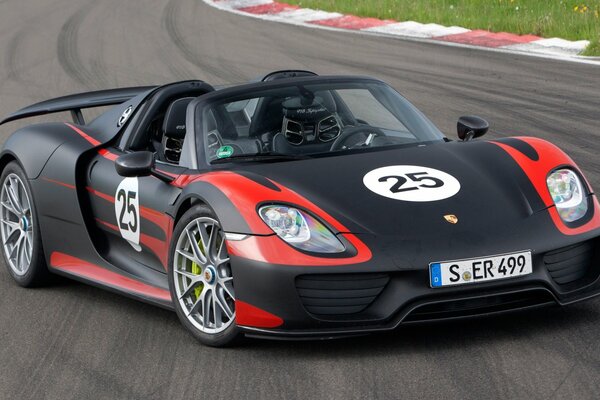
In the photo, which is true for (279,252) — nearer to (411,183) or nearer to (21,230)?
(411,183)

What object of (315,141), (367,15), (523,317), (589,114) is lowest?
(367,15)

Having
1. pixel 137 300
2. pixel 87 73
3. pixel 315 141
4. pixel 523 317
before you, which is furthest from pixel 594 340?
pixel 87 73

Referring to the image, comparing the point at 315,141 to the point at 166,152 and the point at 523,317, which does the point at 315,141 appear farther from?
the point at 523,317

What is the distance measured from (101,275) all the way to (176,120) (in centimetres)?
94

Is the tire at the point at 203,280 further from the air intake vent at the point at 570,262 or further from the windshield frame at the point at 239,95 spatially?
the air intake vent at the point at 570,262

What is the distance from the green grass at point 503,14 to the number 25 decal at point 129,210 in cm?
1046

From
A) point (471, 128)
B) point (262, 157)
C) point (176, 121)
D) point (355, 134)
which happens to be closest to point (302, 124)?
point (355, 134)

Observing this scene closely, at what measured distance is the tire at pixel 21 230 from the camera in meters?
7.60

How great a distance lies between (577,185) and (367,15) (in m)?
15.8

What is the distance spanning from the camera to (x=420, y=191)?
229 inches

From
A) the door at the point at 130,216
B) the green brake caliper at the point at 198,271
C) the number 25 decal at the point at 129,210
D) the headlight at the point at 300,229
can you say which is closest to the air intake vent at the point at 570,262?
the headlight at the point at 300,229

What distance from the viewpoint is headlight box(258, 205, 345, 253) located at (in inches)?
218

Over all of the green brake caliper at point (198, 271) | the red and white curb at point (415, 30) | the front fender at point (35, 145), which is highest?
the green brake caliper at point (198, 271)

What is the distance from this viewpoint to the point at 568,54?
16.5m
